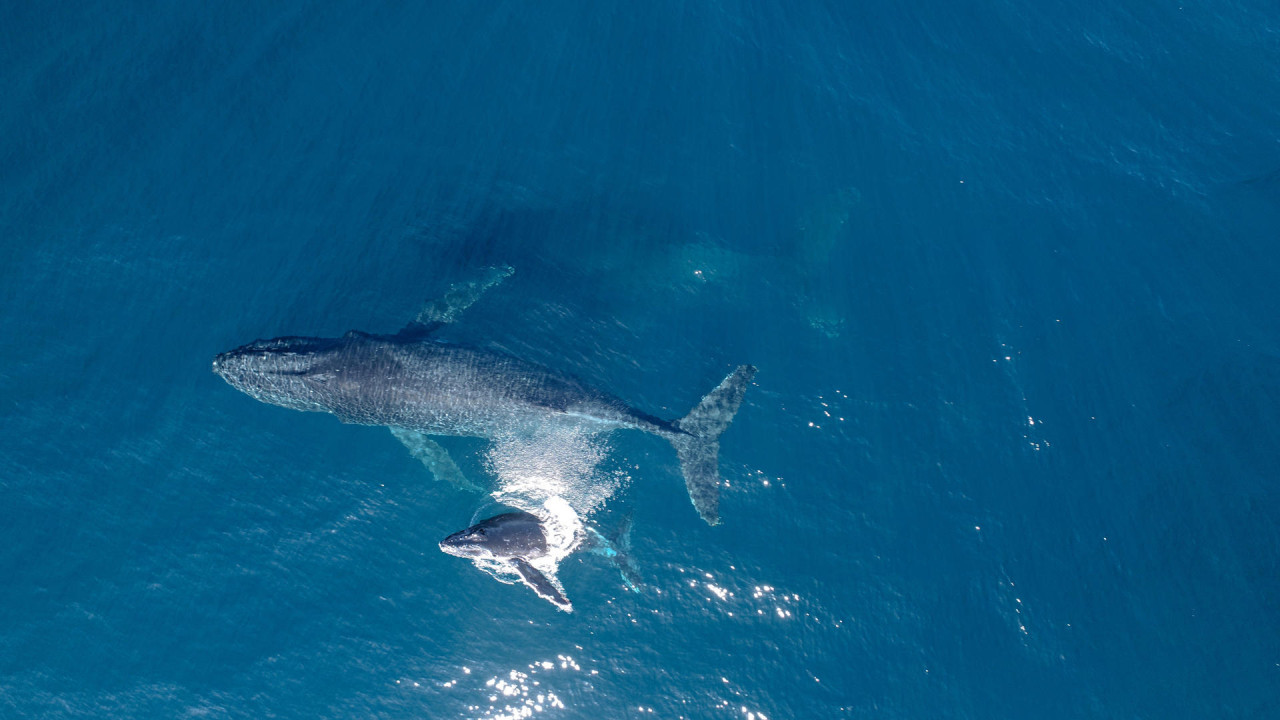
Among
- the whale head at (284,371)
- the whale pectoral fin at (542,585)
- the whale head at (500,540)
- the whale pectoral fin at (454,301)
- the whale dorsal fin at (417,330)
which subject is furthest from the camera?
the whale pectoral fin at (454,301)

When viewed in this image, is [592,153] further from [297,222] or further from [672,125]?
[297,222]

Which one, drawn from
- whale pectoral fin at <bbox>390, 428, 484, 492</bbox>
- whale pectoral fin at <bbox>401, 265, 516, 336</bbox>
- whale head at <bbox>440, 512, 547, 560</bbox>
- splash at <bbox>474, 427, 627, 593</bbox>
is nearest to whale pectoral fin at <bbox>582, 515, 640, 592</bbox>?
splash at <bbox>474, 427, 627, 593</bbox>

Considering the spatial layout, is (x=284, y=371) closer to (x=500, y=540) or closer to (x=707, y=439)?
(x=500, y=540)

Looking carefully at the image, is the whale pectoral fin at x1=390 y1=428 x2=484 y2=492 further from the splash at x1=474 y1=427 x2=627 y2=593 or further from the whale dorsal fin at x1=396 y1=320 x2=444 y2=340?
the whale dorsal fin at x1=396 y1=320 x2=444 y2=340

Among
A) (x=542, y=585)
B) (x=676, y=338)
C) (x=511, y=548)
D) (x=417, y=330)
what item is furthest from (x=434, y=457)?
(x=676, y=338)

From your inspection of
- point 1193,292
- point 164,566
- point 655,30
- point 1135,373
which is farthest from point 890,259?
point 164,566

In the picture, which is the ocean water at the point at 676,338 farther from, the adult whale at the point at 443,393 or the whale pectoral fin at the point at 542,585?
the adult whale at the point at 443,393

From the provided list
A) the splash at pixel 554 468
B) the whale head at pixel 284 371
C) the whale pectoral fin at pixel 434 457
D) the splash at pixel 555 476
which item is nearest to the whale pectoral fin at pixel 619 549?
the splash at pixel 555 476
